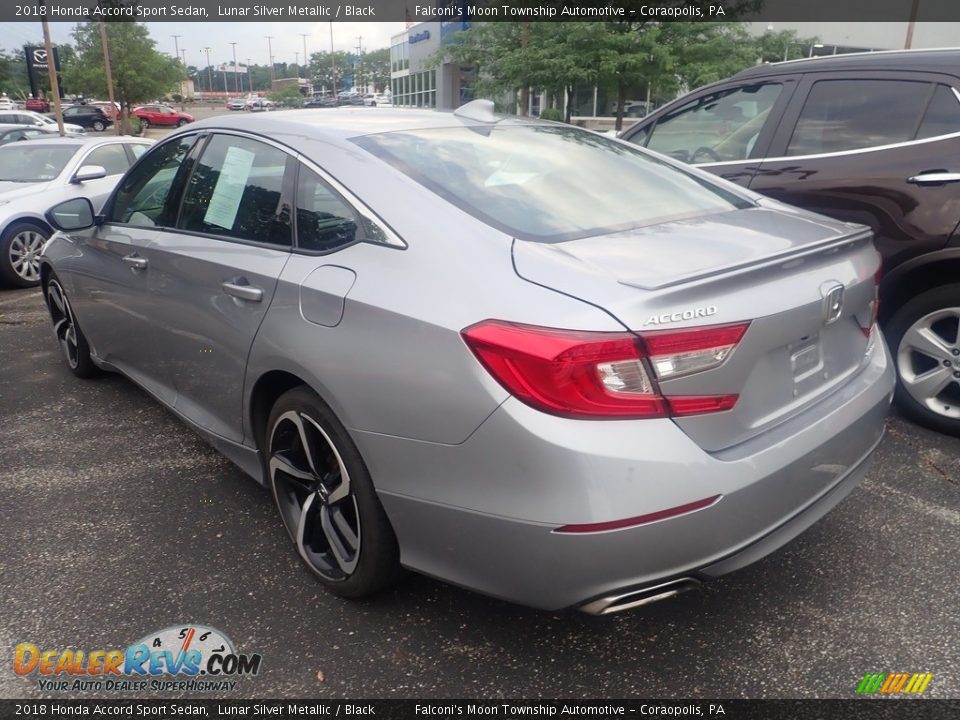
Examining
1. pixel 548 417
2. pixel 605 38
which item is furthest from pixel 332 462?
pixel 605 38

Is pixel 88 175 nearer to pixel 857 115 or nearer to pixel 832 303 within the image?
pixel 857 115

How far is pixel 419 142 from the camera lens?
2689mm

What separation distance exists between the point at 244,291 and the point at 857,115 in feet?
10.4

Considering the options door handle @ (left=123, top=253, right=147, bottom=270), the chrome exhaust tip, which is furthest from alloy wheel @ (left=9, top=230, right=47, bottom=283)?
the chrome exhaust tip

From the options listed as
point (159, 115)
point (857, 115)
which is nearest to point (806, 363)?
point (857, 115)

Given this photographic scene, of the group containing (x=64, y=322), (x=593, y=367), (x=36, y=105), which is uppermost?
(x=36, y=105)

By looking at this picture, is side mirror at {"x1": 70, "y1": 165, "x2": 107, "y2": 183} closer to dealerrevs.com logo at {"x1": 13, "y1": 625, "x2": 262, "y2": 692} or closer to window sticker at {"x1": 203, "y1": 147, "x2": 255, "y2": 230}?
window sticker at {"x1": 203, "y1": 147, "x2": 255, "y2": 230}

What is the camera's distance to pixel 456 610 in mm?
2510

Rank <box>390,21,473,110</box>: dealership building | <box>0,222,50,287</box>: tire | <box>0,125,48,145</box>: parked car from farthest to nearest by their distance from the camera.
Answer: <box>390,21,473,110</box>: dealership building < <box>0,125,48,145</box>: parked car < <box>0,222,50,287</box>: tire

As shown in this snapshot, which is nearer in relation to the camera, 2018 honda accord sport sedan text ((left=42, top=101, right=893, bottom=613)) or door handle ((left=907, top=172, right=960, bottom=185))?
2018 honda accord sport sedan text ((left=42, top=101, right=893, bottom=613))

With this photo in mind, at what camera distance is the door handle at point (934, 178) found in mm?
3402

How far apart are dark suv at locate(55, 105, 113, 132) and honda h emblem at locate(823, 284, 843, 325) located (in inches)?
1812

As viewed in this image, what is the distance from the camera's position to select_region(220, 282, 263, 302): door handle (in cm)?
255

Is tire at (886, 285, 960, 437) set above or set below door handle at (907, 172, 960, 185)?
below
